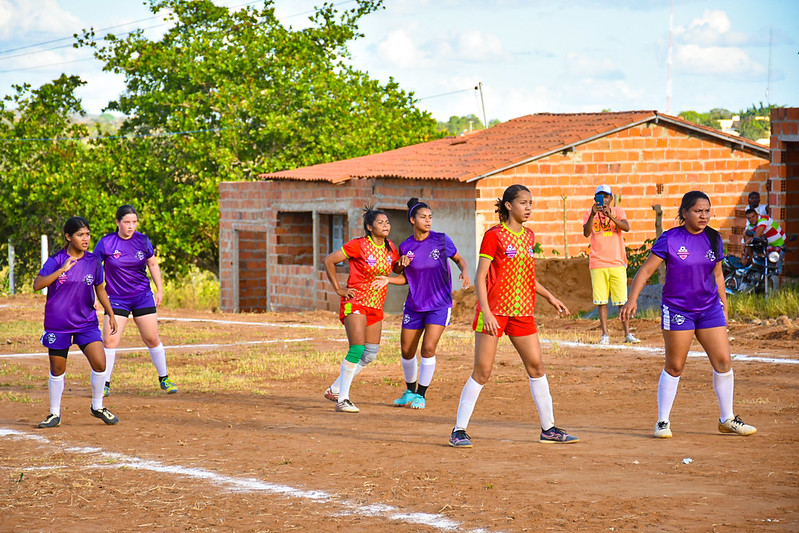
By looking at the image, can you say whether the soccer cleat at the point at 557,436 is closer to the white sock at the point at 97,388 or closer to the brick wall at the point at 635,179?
the white sock at the point at 97,388

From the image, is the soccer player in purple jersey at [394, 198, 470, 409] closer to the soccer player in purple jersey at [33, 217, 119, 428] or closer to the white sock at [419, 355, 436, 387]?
the white sock at [419, 355, 436, 387]

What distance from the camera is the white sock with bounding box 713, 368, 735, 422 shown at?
8.55 m

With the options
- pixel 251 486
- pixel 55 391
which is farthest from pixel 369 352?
pixel 251 486

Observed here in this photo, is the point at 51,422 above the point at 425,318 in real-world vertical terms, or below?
below

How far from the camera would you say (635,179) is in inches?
933

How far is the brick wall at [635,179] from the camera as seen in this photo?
22.7m

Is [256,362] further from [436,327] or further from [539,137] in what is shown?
[539,137]

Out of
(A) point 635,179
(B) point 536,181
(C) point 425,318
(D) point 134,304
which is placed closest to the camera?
(C) point 425,318

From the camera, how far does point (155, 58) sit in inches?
1403

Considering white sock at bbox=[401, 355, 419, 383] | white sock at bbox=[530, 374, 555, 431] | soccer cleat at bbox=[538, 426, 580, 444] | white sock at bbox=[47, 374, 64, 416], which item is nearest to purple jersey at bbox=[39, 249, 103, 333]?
white sock at bbox=[47, 374, 64, 416]

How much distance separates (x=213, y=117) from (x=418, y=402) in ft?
87.0

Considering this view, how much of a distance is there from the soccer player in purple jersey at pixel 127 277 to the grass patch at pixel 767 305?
9.59 meters

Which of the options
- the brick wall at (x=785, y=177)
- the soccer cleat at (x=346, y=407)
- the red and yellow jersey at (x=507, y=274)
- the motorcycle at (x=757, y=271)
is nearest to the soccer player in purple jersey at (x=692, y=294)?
the red and yellow jersey at (x=507, y=274)

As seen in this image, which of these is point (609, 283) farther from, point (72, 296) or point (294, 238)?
point (294, 238)
